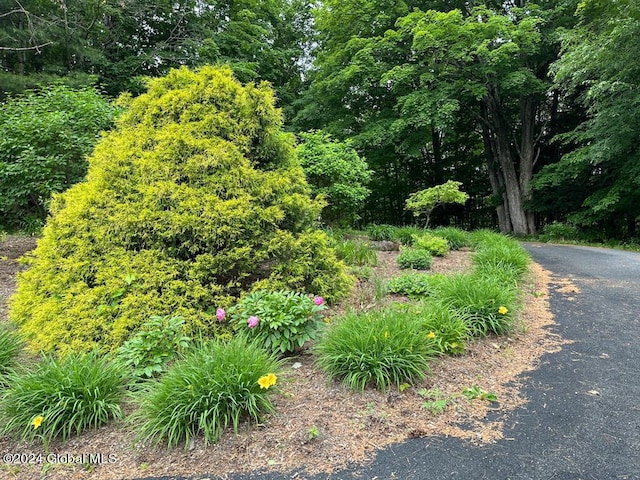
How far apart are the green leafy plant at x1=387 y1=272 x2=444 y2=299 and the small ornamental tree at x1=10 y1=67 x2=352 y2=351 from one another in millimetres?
997

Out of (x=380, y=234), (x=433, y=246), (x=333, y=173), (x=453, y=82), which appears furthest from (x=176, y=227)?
(x=453, y=82)

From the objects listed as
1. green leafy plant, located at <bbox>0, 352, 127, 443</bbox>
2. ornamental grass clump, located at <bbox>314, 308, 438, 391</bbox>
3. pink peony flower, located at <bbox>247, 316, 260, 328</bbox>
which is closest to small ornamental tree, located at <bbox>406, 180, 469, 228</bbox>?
ornamental grass clump, located at <bbox>314, 308, 438, 391</bbox>

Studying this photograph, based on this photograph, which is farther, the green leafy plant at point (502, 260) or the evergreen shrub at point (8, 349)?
the green leafy plant at point (502, 260)

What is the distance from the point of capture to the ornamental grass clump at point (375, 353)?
7.66 feet

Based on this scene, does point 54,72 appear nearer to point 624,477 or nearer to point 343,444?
point 343,444

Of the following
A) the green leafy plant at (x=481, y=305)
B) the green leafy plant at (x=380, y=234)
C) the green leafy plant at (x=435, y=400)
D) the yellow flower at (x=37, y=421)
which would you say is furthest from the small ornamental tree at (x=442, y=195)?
the yellow flower at (x=37, y=421)

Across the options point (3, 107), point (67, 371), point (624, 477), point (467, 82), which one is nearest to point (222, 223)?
point (67, 371)

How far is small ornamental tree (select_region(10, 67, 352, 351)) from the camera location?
276cm

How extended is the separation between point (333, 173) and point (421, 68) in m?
7.23

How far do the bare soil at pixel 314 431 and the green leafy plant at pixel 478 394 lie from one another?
3cm

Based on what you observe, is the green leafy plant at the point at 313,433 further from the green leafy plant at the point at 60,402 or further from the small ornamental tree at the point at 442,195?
the small ornamental tree at the point at 442,195

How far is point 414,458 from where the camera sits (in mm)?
1776

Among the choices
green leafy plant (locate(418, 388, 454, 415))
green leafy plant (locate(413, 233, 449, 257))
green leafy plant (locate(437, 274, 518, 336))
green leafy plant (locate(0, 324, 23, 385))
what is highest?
green leafy plant (locate(413, 233, 449, 257))

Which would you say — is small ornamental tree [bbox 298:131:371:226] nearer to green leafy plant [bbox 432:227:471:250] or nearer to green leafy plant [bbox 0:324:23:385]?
green leafy plant [bbox 432:227:471:250]
